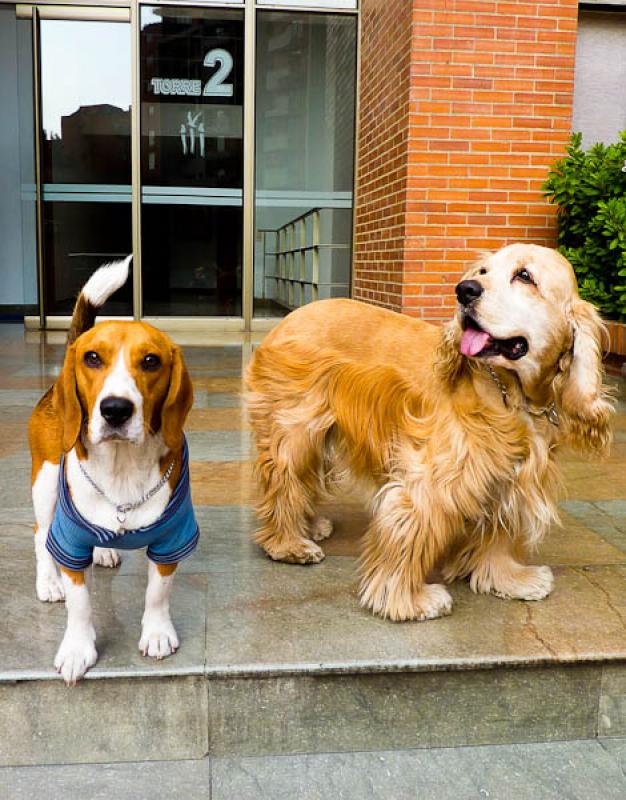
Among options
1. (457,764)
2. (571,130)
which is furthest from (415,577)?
(571,130)

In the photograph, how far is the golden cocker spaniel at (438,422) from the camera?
2461 mm

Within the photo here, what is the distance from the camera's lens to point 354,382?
2.98 meters

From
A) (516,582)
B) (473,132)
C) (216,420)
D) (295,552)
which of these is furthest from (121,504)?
(473,132)

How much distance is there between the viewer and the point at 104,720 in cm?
232

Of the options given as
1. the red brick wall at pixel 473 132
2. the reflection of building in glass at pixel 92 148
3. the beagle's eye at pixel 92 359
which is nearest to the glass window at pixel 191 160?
the reflection of building in glass at pixel 92 148

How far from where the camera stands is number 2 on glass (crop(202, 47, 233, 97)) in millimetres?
10680

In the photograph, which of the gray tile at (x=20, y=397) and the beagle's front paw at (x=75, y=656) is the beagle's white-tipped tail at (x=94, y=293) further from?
the gray tile at (x=20, y=397)

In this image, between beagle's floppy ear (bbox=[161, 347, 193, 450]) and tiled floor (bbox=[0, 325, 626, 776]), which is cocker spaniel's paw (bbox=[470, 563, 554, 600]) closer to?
tiled floor (bbox=[0, 325, 626, 776])

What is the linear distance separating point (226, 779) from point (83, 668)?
0.50 m

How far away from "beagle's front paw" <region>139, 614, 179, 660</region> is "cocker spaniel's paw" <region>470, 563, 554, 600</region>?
113cm

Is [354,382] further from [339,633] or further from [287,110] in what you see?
[287,110]

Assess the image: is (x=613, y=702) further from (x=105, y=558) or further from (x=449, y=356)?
(x=105, y=558)

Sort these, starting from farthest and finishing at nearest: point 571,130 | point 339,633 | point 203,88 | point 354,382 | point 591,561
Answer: point 203,88, point 571,130, point 591,561, point 354,382, point 339,633

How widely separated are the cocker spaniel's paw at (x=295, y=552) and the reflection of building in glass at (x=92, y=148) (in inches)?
348
